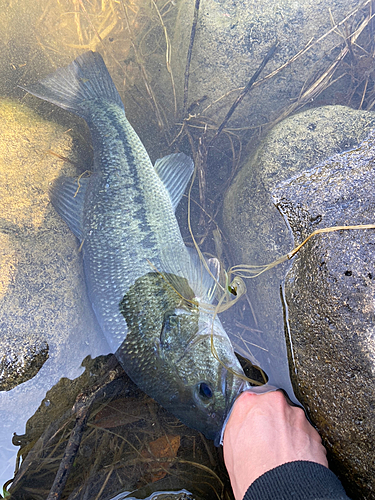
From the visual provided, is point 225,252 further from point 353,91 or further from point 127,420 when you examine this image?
point 353,91

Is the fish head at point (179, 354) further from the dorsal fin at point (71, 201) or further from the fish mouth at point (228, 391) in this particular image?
the dorsal fin at point (71, 201)

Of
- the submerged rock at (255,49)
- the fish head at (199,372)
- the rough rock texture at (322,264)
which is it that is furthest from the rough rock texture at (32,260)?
the submerged rock at (255,49)

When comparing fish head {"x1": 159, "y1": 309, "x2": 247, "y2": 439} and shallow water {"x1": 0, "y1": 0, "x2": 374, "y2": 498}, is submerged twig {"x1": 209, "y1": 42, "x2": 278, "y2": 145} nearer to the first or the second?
shallow water {"x1": 0, "y1": 0, "x2": 374, "y2": 498}

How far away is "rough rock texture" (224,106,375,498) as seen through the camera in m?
1.68

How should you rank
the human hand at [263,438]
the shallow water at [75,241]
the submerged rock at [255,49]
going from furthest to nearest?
the submerged rock at [255,49], the shallow water at [75,241], the human hand at [263,438]

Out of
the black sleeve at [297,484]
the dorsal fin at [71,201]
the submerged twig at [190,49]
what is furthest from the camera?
the submerged twig at [190,49]

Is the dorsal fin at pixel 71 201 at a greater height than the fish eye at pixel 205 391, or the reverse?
the dorsal fin at pixel 71 201

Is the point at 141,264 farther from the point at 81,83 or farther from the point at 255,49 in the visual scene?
the point at 255,49

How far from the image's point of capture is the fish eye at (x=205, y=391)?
219cm

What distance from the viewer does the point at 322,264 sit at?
188cm

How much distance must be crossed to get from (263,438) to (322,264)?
1.26 metres

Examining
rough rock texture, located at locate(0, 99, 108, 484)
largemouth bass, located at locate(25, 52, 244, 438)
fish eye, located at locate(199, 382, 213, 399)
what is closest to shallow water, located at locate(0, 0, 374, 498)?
rough rock texture, located at locate(0, 99, 108, 484)

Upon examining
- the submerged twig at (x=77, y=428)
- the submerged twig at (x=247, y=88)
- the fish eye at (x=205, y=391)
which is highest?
the submerged twig at (x=247, y=88)

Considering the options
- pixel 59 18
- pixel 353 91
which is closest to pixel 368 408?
pixel 353 91
